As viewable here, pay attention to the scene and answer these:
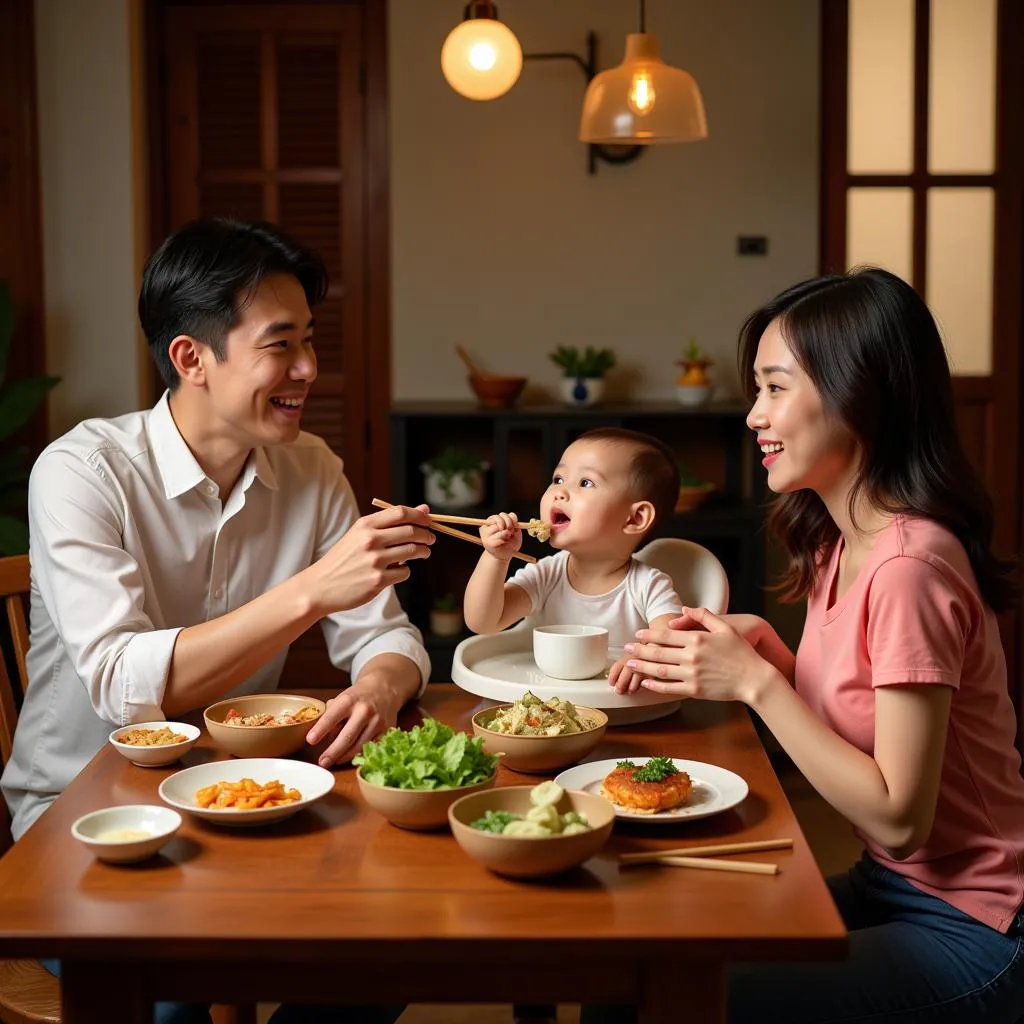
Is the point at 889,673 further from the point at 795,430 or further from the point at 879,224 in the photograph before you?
the point at 879,224

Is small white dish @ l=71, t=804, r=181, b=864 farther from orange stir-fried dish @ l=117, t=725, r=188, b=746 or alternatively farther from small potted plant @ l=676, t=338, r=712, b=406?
small potted plant @ l=676, t=338, r=712, b=406

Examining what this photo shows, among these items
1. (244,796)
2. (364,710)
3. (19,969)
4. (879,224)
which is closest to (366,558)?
(364,710)

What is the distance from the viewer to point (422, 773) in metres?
1.39

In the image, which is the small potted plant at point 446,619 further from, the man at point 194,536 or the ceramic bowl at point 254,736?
the ceramic bowl at point 254,736

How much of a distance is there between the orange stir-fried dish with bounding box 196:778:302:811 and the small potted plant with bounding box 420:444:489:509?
2.84 metres

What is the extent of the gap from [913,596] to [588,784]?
1.46 ft

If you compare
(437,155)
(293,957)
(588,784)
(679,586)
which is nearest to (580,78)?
(437,155)

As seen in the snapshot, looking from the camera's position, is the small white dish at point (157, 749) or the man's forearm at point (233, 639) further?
the man's forearm at point (233, 639)

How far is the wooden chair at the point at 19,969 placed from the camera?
170 centimetres

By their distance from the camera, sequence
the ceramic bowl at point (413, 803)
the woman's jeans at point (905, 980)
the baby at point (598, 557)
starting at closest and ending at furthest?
1. the ceramic bowl at point (413, 803)
2. the woman's jeans at point (905, 980)
3. the baby at point (598, 557)

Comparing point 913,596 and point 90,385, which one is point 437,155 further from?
point 913,596

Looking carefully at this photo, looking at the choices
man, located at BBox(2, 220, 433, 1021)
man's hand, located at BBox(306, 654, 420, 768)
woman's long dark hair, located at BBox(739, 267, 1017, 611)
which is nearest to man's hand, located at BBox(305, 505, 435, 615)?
man, located at BBox(2, 220, 433, 1021)

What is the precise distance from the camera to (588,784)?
152 centimetres

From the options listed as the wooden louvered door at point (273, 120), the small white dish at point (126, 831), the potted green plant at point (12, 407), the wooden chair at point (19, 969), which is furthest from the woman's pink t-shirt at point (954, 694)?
the wooden louvered door at point (273, 120)
